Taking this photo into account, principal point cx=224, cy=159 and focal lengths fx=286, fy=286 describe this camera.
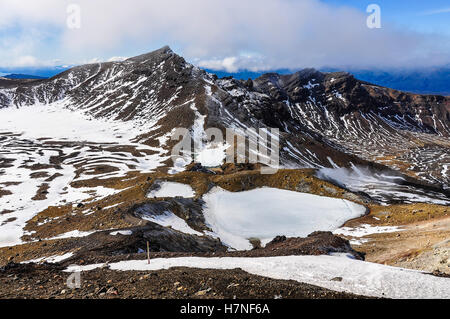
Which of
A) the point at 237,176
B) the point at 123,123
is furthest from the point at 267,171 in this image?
the point at 123,123

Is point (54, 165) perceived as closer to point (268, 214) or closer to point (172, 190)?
point (172, 190)

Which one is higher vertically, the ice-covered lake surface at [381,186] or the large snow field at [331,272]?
the large snow field at [331,272]

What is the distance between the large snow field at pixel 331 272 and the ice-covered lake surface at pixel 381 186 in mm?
72734

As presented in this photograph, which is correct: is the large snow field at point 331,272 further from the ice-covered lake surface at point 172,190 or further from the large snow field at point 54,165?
the large snow field at point 54,165

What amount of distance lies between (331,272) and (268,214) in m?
30.3

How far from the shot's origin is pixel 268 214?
4662 cm

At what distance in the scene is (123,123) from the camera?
649ft

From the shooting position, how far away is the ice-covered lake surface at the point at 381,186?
102 m

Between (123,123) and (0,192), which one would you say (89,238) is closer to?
(0,192)

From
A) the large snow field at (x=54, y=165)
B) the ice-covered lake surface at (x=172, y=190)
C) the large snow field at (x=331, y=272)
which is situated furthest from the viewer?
the large snow field at (x=54, y=165)

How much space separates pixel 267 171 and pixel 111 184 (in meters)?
43.8

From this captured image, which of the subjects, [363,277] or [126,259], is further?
[126,259]

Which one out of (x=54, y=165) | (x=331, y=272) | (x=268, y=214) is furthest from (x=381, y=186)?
(x=54, y=165)

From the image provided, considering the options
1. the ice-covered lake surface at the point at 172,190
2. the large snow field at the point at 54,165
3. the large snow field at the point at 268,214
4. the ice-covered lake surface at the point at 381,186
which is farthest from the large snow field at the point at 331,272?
the ice-covered lake surface at the point at 381,186
